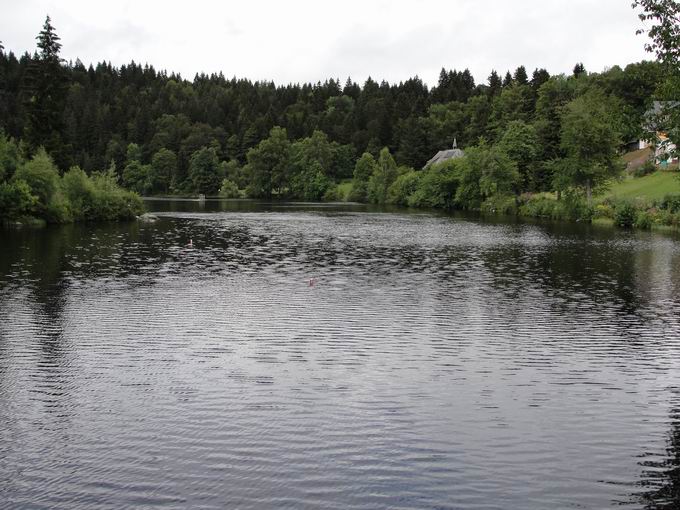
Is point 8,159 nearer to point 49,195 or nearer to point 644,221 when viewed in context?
point 49,195

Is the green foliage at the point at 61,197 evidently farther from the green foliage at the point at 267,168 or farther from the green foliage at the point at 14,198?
the green foliage at the point at 267,168

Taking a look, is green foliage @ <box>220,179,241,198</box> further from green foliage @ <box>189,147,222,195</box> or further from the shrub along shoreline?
the shrub along shoreline

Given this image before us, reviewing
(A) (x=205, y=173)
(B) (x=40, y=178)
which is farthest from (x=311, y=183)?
(B) (x=40, y=178)

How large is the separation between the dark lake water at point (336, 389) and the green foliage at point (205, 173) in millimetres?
152789

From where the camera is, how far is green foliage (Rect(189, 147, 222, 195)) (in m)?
191

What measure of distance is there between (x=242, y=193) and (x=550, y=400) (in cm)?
17053

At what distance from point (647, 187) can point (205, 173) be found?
129478mm

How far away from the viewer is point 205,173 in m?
191

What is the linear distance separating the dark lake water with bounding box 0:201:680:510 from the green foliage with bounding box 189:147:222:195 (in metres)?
153

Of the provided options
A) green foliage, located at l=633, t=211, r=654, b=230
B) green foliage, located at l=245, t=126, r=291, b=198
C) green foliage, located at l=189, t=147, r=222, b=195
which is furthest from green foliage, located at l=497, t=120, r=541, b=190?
green foliage, located at l=189, t=147, r=222, b=195

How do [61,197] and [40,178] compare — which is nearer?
[40,178]

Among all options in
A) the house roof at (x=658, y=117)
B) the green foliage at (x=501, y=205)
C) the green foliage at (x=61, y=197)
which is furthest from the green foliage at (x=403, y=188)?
the house roof at (x=658, y=117)

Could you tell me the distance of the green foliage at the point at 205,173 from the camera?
19062cm

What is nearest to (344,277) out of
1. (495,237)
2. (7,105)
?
(495,237)
